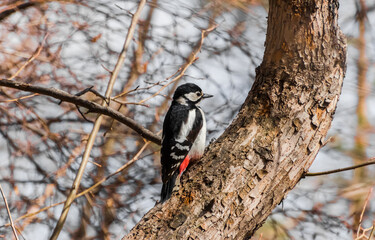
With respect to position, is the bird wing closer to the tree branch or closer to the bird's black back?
the bird's black back

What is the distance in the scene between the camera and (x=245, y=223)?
2.51 meters

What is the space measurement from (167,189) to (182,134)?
2.37ft

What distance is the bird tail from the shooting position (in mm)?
2604

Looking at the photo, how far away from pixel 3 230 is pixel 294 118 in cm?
333

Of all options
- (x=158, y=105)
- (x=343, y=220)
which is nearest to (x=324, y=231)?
(x=343, y=220)

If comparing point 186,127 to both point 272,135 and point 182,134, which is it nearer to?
point 182,134

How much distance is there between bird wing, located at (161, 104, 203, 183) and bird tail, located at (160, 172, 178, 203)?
141mm

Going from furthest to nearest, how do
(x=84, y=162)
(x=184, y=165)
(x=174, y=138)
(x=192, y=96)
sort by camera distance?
(x=192, y=96), (x=84, y=162), (x=174, y=138), (x=184, y=165)

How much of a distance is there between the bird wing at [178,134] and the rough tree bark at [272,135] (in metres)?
0.34

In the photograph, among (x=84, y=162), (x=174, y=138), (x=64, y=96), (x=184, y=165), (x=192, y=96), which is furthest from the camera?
(x=192, y=96)

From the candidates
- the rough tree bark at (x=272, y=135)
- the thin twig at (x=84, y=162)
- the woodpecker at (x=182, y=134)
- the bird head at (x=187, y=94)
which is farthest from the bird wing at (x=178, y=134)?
the thin twig at (x=84, y=162)

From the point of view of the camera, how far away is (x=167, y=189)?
2676mm

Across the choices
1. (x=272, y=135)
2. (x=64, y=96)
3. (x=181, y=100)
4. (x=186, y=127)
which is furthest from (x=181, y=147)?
(x=64, y=96)

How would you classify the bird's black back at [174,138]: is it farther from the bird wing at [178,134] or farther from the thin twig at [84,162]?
the thin twig at [84,162]
